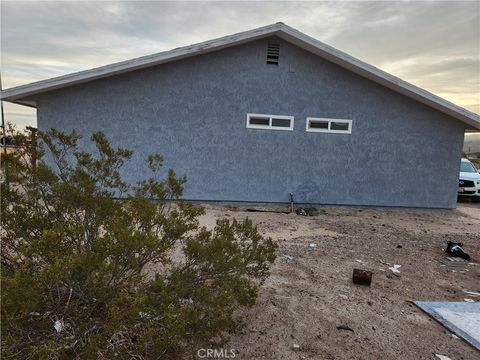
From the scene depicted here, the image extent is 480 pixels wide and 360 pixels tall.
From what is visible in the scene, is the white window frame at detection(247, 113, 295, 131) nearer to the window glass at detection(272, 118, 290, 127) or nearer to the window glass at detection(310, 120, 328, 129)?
the window glass at detection(272, 118, 290, 127)

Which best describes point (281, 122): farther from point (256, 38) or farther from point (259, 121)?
→ point (256, 38)

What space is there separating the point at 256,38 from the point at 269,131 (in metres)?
2.54

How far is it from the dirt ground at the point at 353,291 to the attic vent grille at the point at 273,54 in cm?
438

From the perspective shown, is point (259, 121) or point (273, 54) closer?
point (273, 54)

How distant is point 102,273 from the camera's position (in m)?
2.38

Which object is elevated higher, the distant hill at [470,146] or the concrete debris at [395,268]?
the distant hill at [470,146]

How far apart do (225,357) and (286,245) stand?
3.61 m

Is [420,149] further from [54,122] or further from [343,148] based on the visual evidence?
[54,122]

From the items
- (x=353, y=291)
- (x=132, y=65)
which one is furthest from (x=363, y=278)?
(x=132, y=65)

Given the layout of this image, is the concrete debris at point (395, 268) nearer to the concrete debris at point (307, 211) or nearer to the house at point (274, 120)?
the concrete debris at point (307, 211)

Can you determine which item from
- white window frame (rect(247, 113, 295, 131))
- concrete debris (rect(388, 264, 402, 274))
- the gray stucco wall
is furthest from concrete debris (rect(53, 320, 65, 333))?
white window frame (rect(247, 113, 295, 131))

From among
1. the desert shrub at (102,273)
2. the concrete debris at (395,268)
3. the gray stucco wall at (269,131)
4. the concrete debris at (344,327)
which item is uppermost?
the gray stucco wall at (269,131)

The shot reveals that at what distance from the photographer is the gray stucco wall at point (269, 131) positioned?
9.31 m

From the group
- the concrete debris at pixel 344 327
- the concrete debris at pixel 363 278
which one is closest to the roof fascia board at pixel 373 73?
the concrete debris at pixel 363 278
